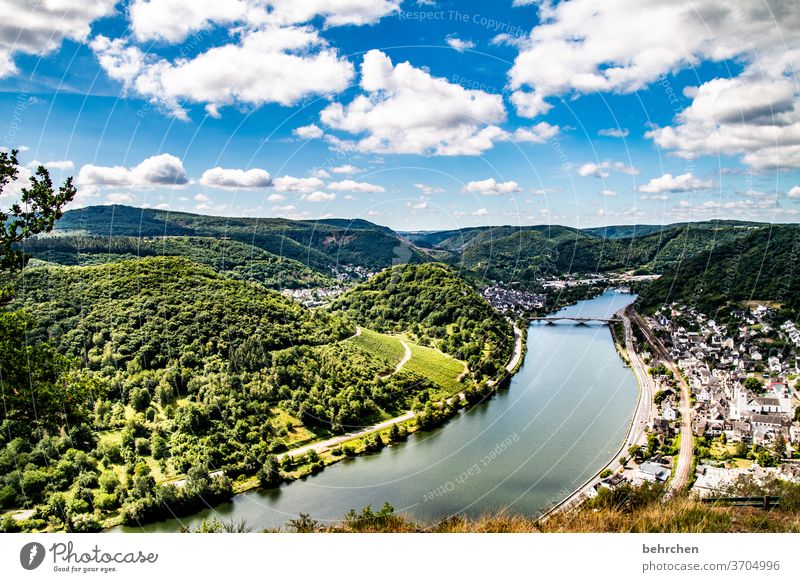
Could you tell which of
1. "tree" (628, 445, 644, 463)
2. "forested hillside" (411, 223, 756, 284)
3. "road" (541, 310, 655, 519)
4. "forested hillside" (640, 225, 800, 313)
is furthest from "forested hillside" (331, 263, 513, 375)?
"forested hillside" (411, 223, 756, 284)

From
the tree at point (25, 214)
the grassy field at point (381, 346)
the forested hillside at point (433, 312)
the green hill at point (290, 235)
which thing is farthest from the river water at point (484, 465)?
the green hill at point (290, 235)

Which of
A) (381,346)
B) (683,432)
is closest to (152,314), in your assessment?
(381,346)

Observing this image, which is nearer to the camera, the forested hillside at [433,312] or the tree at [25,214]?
the tree at [25,214]

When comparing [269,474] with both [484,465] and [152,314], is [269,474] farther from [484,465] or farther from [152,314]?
[152,314]

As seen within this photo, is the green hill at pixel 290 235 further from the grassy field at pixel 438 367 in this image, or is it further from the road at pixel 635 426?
the road at pixel 635 426

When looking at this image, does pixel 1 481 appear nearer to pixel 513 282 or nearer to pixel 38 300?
pixel 38 300

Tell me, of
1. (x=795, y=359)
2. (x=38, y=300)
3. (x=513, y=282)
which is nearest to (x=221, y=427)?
(x=38, y=300)

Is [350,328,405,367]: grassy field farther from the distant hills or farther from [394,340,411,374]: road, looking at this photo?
the distant hills
